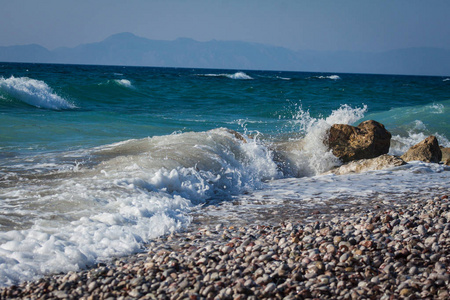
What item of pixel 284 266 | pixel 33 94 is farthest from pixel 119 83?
pixel 284 266

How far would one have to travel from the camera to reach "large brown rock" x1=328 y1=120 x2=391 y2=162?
9180mm

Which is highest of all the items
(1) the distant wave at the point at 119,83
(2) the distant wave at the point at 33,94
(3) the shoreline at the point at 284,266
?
(1) the distant wave at the point at 119,83

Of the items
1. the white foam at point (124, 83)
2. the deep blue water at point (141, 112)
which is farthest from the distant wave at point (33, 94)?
the white foam at point (124, 83)

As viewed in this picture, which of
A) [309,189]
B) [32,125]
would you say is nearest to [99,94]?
[32,125]

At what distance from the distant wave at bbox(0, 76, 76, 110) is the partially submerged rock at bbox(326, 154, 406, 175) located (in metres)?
14.7

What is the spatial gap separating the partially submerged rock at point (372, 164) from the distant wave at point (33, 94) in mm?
14710

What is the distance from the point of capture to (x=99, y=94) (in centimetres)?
2411

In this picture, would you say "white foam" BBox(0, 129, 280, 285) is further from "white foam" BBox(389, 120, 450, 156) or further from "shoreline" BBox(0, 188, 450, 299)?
"white foam" BBox(389, 120, 450, 156)

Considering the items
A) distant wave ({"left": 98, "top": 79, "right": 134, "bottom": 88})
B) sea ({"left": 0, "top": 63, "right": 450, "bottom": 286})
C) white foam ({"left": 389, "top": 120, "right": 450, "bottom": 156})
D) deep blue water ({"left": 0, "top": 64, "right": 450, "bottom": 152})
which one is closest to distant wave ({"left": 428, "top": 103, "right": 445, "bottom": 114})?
deep blue water ({"left": 0, "top": 64, "right": 450, "bottom": 152})

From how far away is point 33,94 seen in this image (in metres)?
19.6

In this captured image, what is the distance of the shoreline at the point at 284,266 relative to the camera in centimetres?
320

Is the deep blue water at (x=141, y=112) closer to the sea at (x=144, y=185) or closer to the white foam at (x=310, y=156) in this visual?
the sea at (x=144, y=185)

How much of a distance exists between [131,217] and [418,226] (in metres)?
3.13

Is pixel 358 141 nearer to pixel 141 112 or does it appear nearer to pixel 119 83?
pixel 141 112
